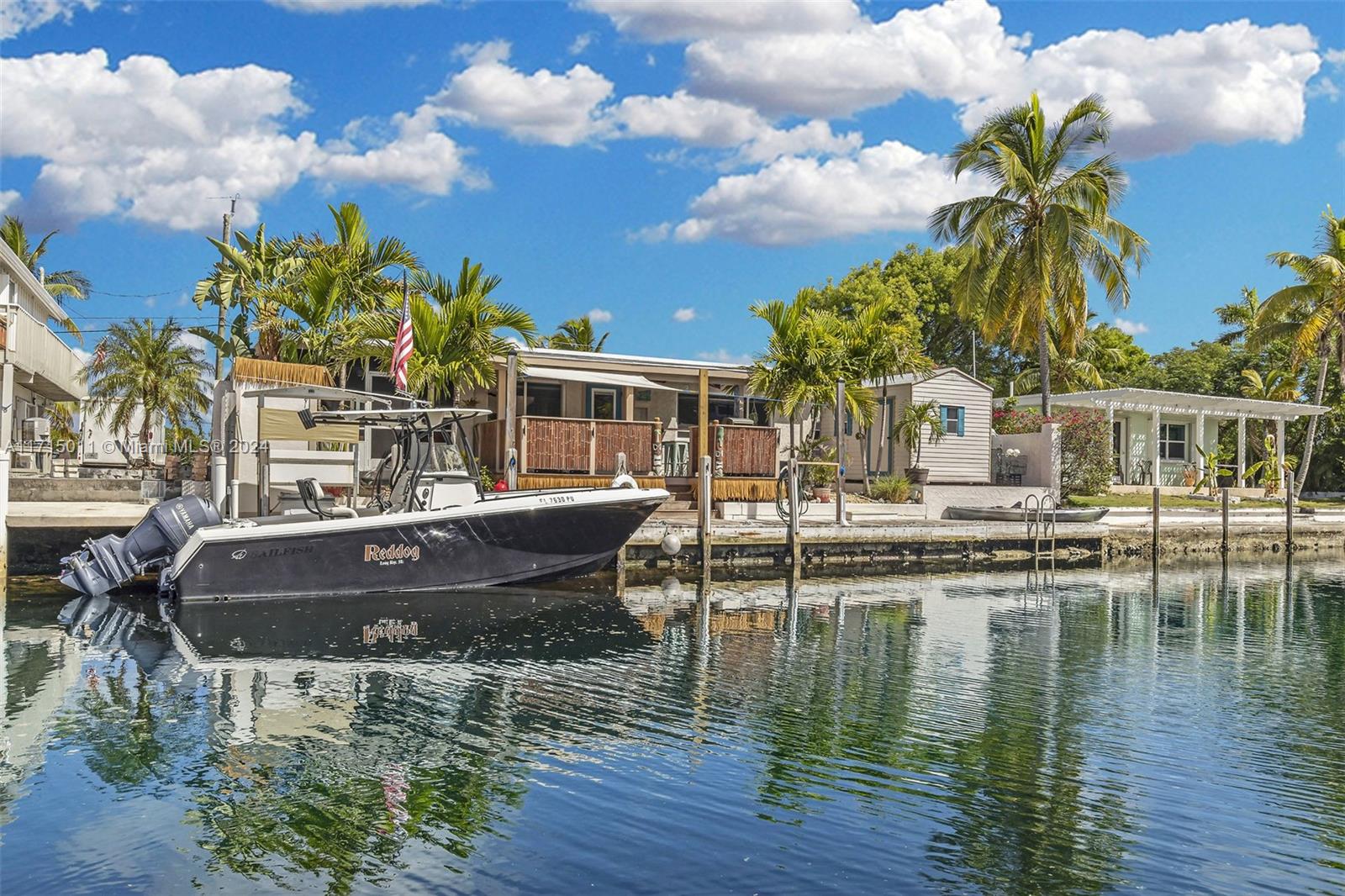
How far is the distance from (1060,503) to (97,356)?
31.8 meters

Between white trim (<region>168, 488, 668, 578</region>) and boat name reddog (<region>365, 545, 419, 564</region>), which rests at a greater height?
white trim (<region>168, 488, 668, 578</region>)

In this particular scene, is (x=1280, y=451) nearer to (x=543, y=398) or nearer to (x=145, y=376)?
(x=543, y=398)

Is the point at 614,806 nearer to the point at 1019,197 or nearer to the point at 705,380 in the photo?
the point at 705,380

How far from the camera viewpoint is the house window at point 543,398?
25250mm

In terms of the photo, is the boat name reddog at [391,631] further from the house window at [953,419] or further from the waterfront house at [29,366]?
the house window at [953,419]

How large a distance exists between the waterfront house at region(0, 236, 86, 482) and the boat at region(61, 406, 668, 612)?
4914mm

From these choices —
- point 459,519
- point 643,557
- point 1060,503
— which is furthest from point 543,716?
point 1060,503

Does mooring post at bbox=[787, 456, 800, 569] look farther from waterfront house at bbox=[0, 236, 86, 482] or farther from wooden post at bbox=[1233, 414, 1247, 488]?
wooden post at bbox=[1233, 414, 1247, 488]

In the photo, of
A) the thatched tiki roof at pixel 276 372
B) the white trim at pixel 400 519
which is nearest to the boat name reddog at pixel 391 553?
the white trim at pixel 400 519

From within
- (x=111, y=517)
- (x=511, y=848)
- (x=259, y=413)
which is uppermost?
(x=259, y=413)

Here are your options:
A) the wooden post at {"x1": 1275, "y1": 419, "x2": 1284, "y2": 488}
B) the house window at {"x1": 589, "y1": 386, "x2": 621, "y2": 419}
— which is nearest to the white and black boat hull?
the house window at {"x1": 589, "y1": 386, "x2": 621, "y2": 419}

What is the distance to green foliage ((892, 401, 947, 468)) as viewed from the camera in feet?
100

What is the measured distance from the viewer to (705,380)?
23328 mm

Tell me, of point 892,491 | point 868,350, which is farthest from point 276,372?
point 892,491
